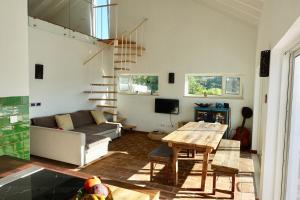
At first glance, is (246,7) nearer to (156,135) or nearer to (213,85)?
(213,85)

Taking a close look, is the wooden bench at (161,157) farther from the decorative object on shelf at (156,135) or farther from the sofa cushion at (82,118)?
the sofa cushion at (82,118)

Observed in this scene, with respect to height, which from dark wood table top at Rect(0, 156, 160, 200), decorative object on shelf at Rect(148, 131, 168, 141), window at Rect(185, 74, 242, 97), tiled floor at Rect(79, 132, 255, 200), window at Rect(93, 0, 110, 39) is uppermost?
window at Rect(93, 0, 110, 39)

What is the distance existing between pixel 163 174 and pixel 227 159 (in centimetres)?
114

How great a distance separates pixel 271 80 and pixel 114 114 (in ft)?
15.4

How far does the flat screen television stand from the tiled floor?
1.49 meters

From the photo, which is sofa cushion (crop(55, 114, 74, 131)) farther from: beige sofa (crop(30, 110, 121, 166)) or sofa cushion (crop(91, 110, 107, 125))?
sofa cushion (crop(91, 110, 107, 125))

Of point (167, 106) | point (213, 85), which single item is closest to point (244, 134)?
point (213, 85)

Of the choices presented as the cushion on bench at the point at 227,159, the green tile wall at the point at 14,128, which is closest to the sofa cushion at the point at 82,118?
the green tile wall at the point at 14,128

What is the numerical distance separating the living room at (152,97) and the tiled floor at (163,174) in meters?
0.03

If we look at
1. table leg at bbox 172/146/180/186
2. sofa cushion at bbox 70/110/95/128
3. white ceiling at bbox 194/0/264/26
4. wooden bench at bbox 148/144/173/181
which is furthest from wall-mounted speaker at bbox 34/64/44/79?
white ceiling at bbox 194/0/264/26

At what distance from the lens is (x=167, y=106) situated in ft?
21.6

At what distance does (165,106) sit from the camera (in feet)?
21.7

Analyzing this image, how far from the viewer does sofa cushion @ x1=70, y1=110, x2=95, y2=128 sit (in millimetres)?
5767

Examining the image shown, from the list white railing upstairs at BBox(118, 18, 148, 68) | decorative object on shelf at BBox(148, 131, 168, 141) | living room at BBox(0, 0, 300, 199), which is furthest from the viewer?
white railing upstairs at BBox(118, 18, 148, 68)
